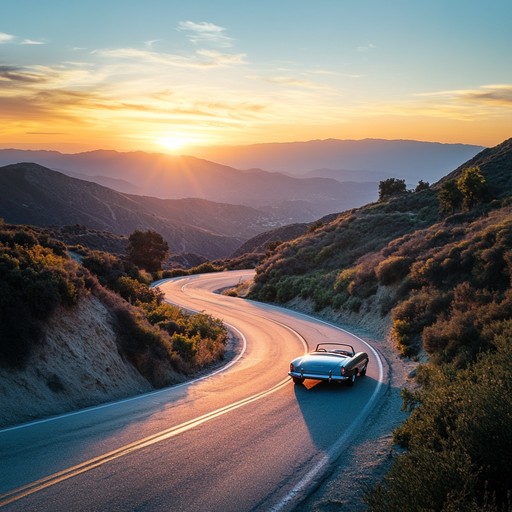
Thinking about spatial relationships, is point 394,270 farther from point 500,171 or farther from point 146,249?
point 146,249

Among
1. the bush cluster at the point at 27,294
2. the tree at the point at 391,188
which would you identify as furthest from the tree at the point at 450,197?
the bush cluster at the point at 27,294

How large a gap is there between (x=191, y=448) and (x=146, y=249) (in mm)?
58766

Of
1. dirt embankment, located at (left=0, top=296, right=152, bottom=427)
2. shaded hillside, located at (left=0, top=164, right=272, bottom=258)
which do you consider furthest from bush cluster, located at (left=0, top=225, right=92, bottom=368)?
shaded hillside, located at (left=0, top=164, right=272, bottom=258)

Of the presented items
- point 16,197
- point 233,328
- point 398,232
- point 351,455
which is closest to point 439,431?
point 351,455

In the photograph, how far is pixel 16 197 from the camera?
5512 inches

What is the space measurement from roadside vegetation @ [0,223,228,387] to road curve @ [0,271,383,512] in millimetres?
1797

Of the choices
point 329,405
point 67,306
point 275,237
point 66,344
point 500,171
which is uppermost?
point 500,171

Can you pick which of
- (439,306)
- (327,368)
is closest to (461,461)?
(327,368)

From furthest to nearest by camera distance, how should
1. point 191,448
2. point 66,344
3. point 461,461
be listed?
point 66,344 → point 191,448 → point 461,461

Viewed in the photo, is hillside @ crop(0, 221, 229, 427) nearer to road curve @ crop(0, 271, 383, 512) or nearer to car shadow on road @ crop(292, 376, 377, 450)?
road curve @ crop(0, 271, 383, 512)

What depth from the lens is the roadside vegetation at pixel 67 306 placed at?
1255 cm

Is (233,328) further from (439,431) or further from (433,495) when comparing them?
(433,495)

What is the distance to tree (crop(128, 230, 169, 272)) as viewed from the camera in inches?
2598

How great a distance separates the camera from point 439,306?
22.5m
